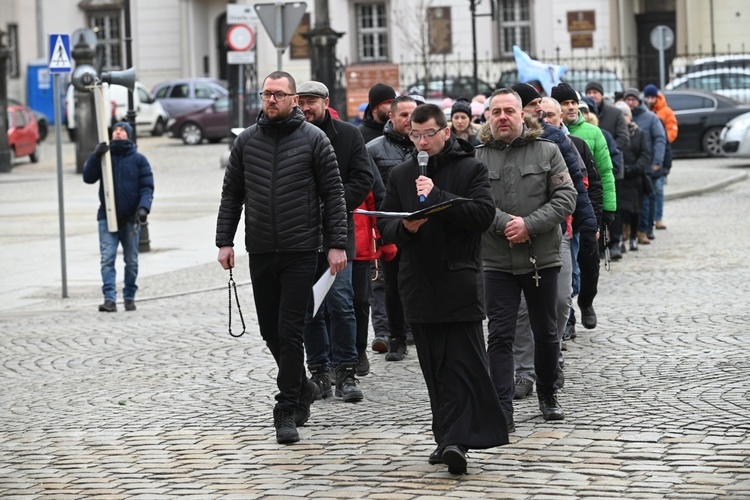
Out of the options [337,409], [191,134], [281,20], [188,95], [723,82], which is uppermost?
[188,95]

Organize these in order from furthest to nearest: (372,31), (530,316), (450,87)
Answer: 1. (372,31)
2. (450,87)
3. (530,316)

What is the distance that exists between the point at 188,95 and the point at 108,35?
12.1 metres

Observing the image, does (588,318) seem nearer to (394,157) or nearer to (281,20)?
(394,157)

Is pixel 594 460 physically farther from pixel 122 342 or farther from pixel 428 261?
pixel 122 342

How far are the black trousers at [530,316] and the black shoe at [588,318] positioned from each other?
350 centimetres

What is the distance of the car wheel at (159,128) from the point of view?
45.3 m

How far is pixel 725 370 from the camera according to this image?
32.0 ft

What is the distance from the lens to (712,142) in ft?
106

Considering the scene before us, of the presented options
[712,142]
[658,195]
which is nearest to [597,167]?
[658,195]

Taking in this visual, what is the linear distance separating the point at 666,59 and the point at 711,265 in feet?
109

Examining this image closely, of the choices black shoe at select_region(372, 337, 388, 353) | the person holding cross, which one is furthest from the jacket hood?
black shoe at select_region(372, 337, 388, 353)

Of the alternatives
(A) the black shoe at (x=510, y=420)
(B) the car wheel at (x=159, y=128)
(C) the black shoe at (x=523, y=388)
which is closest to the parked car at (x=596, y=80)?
(B) the car wheel at (x=159, y=128)

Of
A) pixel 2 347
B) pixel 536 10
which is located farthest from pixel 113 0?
pixel 2 347

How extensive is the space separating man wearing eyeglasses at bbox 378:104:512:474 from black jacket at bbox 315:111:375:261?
6.32 feet
